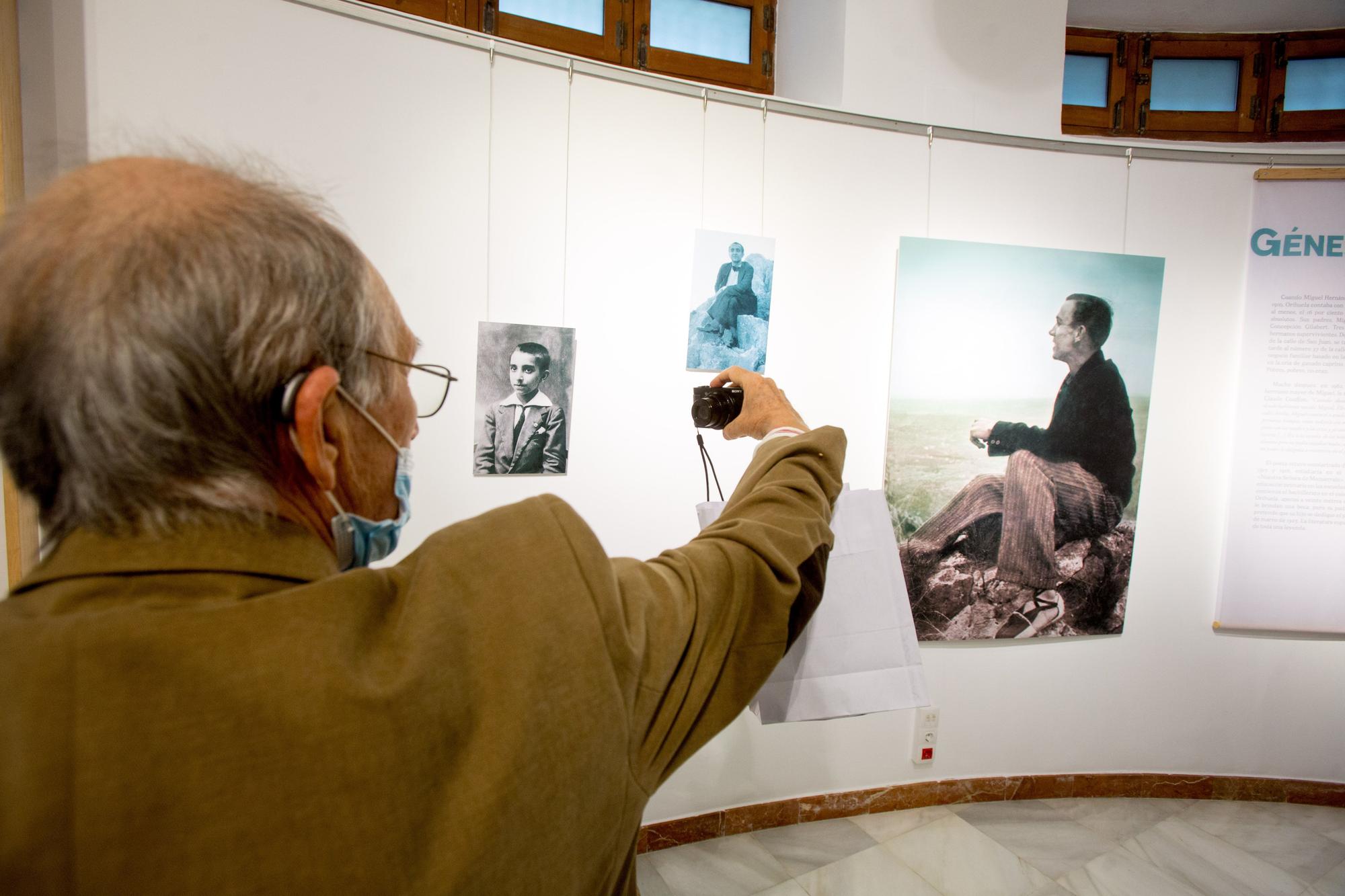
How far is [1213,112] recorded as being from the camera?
9.64ft

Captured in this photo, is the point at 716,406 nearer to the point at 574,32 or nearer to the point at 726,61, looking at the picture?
the point at 574,32

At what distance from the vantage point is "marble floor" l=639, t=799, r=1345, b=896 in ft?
7.53

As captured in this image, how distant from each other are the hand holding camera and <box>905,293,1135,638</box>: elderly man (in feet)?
5.31

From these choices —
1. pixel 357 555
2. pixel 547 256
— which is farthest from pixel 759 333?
pixel 357 555

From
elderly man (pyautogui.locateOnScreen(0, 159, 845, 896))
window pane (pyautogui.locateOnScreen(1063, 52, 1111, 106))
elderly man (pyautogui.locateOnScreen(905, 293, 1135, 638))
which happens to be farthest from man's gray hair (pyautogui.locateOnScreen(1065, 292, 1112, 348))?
elderly man (pyautogui.locateOnScreen(0, 159, 845, 896))

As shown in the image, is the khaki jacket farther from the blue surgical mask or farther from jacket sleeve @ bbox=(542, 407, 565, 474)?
jacket sleeve @ bbox=(542, 407, 565, 474)

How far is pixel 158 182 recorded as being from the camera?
53 cm

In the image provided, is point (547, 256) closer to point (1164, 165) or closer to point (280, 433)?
point (280, 433)

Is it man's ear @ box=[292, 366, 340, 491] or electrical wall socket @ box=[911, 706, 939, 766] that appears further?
electrical wall socket @ box=[911, 706, 939, 766]

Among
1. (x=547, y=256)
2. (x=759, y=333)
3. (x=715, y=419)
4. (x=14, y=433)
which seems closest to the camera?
(x=14, y=433)

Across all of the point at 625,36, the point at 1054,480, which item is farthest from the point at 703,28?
the point at 1054,480

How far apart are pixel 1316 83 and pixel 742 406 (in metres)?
3.71

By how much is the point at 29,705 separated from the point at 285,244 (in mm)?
402

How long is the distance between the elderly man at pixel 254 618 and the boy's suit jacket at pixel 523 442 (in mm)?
1404
